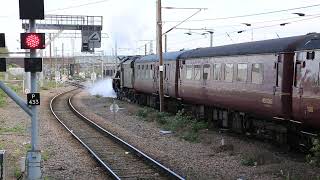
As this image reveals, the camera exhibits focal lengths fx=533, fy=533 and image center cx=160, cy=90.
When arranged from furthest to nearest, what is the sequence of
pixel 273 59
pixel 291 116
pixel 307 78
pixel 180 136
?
1. pixel 180 136
2. pixel 273 59
3. pixel 291 116
4. pixel 307 78

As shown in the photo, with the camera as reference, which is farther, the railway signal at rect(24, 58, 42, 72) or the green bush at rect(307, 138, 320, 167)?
the green bush at rect(307, 138, 320, 167)

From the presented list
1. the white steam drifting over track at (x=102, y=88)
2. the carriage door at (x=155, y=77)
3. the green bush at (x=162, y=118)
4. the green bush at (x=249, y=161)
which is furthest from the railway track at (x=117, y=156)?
the white steam drifting over track at (x=102, y=88)

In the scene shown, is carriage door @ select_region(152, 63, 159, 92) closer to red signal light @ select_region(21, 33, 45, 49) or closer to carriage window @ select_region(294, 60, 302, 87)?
carriage window @ select_region(294, 60, 302, 87)

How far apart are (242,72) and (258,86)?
1.43m

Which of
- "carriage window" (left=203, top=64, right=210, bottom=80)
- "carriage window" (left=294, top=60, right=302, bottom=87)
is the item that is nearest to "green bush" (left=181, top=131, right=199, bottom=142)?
"carriage window" (left=203, top=64, right=210, bottom=80)

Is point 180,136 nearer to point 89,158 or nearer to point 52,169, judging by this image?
point 89,158

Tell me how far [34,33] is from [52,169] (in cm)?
441

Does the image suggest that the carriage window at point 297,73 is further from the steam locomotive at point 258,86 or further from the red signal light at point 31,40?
the red signal light at point 31,40

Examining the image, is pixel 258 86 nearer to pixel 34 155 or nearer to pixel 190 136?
pixel 190 136

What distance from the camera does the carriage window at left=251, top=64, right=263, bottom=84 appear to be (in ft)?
50.9

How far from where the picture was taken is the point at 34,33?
10203 mm

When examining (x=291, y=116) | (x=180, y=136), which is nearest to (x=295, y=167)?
(x=291, y=116)

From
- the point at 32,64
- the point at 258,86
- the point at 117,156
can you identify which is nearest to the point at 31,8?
the point at 32,64

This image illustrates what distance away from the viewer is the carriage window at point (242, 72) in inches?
657
